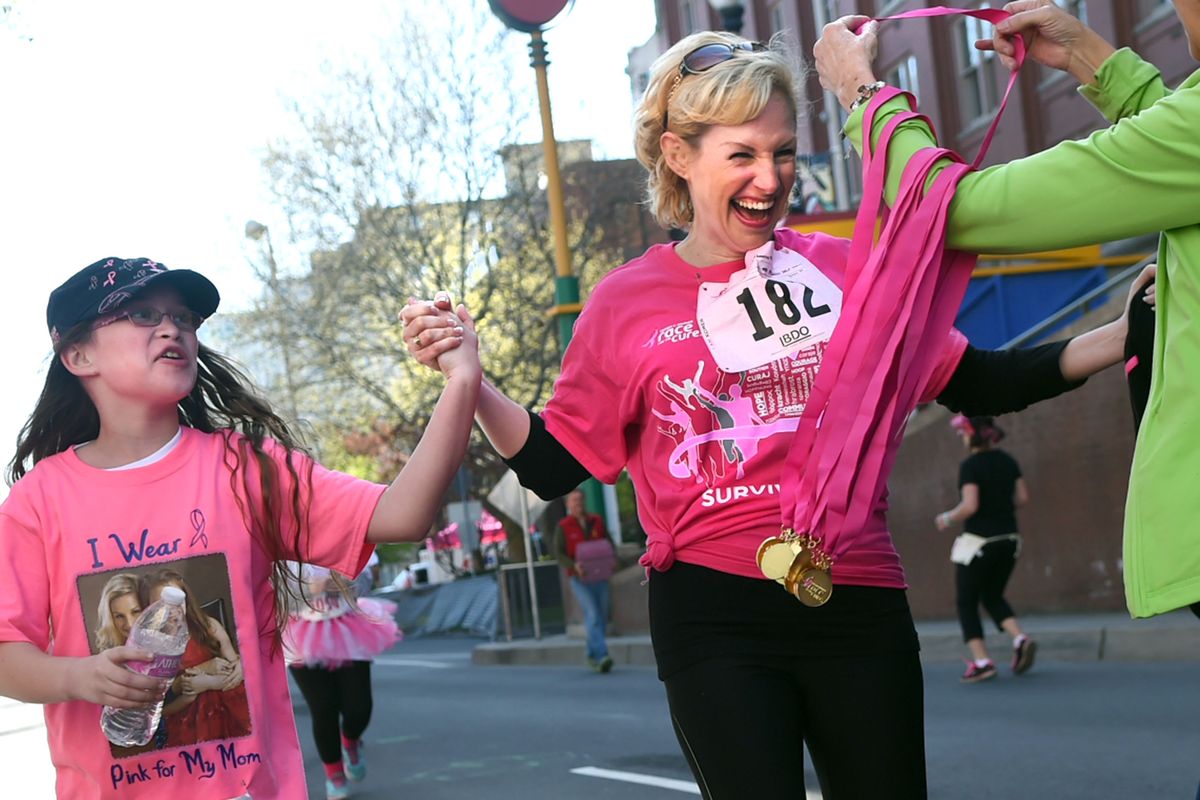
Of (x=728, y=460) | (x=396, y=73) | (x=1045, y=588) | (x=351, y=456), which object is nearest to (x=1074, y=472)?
(x=1045, y=588)

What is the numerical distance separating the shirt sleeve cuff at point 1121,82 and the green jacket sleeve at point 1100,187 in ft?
0.35

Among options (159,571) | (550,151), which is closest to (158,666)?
(159,571)

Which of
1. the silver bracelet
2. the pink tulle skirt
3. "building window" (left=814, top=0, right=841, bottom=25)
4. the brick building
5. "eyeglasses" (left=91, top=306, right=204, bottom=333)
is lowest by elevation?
the pink tulle skirt

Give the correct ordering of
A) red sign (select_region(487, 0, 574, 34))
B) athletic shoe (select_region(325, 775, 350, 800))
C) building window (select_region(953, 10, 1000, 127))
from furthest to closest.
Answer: building window (select_region(953, 10, 1000, 127)) → red sign (select_region(487, 0, 574, 34)) → athletic shoe (select_region(325, 775, 350, 800))

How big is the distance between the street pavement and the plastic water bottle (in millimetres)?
4724

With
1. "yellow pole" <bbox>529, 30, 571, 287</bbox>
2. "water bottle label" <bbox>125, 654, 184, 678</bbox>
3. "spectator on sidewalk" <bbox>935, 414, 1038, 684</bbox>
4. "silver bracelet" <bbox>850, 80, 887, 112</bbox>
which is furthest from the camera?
"yellow pole" <bbox>529, 30, 571, 287</bbox>

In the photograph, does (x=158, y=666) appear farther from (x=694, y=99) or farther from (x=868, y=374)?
(x=694, y=99)

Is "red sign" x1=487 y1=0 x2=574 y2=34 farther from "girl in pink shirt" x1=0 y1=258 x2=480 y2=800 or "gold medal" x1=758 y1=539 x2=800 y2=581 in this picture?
"gold medal" x1=758 y1=539 x2=800 y2=581

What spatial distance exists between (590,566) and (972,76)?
47.3ft

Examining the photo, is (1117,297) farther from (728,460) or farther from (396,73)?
(396,73)

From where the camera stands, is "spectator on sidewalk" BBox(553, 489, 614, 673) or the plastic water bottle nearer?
the plastic water bottle

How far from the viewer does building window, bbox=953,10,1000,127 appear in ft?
87.0

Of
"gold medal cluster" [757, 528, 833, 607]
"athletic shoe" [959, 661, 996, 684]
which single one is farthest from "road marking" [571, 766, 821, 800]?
"gold medal cluster" [757, 528, 833, 607]

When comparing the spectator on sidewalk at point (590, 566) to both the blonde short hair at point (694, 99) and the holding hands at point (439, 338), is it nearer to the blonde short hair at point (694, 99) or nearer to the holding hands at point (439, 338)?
the blonde short hair at point (694, 99)
